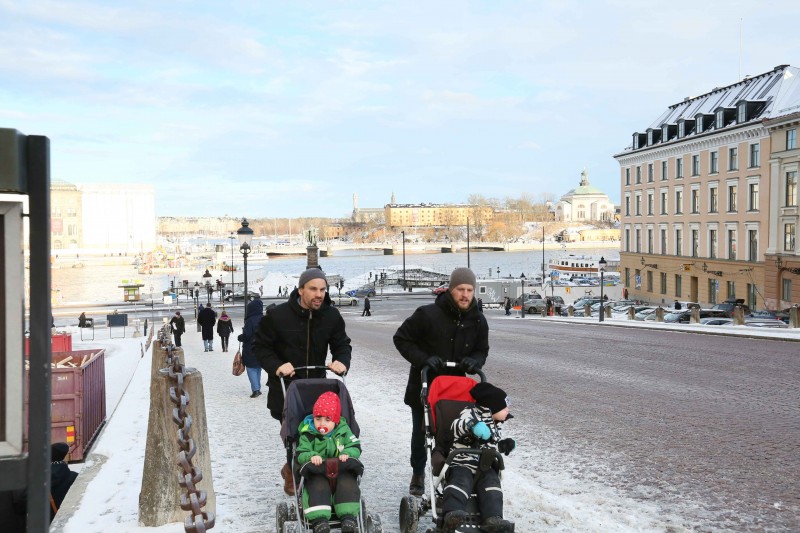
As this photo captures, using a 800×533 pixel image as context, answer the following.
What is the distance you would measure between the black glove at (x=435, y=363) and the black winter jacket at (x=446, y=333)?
0.63ft

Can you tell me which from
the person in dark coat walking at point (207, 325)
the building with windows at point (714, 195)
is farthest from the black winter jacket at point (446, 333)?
the building with windows at point (714, 195)

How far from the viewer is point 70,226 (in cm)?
15225

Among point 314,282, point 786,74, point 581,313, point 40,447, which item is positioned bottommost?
point 581,313

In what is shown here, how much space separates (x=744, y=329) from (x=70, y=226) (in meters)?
151

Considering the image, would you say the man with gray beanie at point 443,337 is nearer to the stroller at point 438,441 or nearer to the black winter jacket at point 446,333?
the black winter jacket at point 446,333

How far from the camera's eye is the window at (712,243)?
159 feet

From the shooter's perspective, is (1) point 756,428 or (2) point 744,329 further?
(2) point 744,329

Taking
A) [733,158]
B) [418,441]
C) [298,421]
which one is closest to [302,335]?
[298,421]

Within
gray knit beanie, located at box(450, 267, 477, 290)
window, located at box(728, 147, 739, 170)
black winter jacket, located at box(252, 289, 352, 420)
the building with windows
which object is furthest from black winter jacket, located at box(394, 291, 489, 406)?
window, located at box(728, 147, 739, 170)

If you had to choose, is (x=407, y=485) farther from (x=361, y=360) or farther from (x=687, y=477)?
(x=361, y=360)

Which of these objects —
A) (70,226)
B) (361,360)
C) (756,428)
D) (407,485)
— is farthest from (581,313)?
(70,226)

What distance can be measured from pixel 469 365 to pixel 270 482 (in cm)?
234

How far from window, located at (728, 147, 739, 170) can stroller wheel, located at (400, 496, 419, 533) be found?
46007 mm

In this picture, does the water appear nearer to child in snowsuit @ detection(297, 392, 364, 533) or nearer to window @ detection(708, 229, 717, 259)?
window @ detection(708, 229, 717, 259)
